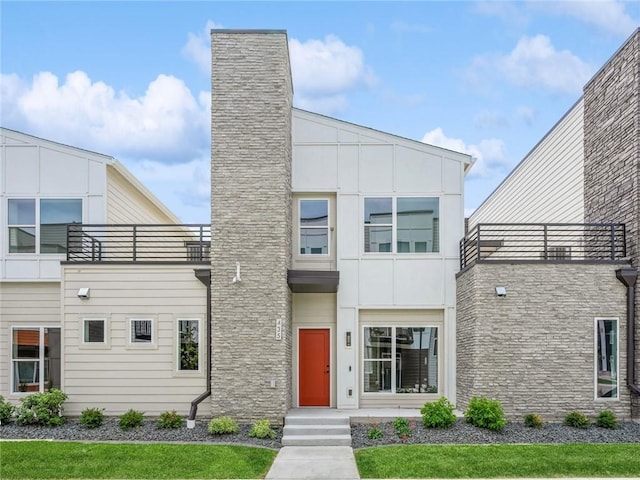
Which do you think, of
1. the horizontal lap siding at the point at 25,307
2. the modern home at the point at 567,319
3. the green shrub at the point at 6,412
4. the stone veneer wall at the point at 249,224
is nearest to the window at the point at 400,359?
the modern home at the point at 567,319

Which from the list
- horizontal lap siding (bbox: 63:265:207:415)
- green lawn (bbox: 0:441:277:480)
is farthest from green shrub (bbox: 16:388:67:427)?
green lawn (bbox: 0:441:277:480)

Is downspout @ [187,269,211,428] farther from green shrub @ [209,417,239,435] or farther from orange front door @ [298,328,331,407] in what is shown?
orange front door @ [298,328,331,407]

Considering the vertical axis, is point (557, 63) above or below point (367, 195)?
above

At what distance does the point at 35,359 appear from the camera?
50.7 feet

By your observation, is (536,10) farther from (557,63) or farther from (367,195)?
(367,195)

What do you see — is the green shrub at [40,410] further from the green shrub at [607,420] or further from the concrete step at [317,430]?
the green shrub at [607,420]

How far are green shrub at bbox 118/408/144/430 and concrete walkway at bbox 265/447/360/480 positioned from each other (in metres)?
3.35

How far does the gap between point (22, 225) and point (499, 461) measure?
1232 cm

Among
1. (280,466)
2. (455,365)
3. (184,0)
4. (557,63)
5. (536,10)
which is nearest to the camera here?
(280,466)

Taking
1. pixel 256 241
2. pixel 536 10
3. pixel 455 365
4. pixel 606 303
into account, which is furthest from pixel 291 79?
pixel 606 303

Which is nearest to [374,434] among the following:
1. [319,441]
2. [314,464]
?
[319,441]

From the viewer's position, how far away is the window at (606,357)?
13977 mm

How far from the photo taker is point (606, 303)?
14141 millimetres

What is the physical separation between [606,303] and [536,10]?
22.0 feet
